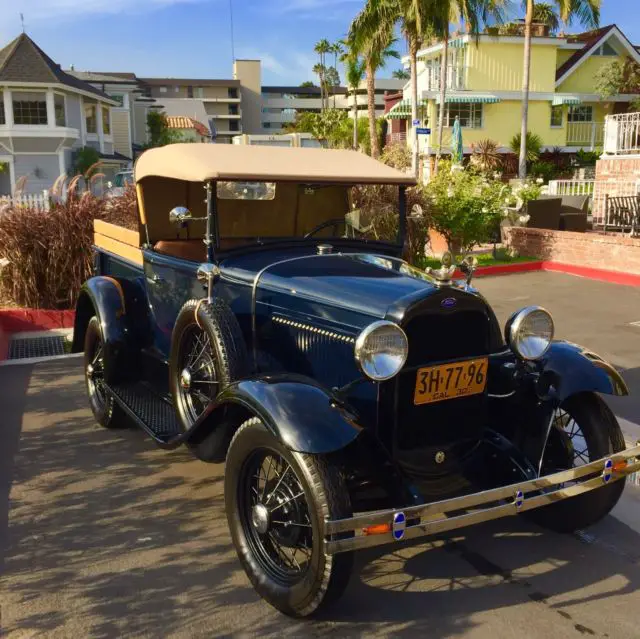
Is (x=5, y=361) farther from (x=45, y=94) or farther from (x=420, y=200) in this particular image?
(x=45, y=94)

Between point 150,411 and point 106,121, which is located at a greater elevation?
point 106,121

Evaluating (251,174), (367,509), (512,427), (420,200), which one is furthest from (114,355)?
(420,200)

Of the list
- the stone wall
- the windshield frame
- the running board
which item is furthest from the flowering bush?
the running board

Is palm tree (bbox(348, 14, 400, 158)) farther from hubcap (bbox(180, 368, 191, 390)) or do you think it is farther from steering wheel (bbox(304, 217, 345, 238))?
hubcap (bbox(180, 368, 191, 390))

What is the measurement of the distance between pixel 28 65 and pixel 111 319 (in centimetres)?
3064

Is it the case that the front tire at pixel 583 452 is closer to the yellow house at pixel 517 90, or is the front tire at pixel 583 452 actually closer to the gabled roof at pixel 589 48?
the yellow house at pixel 517 90

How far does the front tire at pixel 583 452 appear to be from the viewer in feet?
11.5

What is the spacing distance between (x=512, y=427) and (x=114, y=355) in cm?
281

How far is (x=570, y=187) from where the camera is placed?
2155 centimetres

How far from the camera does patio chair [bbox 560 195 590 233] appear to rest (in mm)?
15383

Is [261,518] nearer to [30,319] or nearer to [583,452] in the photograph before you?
[583,452]

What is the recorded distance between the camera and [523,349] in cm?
346

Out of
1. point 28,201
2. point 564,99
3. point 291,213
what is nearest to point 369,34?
point 564,99

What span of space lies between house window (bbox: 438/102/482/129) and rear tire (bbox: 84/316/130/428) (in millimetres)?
29894
